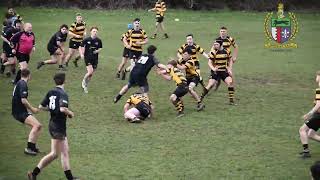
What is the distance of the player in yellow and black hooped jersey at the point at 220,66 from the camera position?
61.2ft

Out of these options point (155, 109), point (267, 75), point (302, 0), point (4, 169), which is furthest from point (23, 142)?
point (302, 0)

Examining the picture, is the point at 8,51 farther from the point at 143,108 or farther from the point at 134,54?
the point at 143,108

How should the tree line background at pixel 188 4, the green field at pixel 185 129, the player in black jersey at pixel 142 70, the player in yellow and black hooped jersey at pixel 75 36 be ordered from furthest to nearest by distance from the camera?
the tree line background at pixel 188 4 < the player in yellow and black hooped jersey at pixel 75 36 < the player in black jersey at pixel 142 70 < the green field at pixel 185 129

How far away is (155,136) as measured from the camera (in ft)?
50.6

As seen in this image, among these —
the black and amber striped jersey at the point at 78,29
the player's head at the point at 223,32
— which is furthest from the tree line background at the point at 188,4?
the player's head at the point at 223,32

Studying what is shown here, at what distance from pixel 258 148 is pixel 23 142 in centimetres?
545

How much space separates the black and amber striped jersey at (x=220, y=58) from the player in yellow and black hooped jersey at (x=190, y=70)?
0.60m

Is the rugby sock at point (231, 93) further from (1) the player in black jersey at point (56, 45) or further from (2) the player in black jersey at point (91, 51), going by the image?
(1) the player in black jersey at point (56, 45)

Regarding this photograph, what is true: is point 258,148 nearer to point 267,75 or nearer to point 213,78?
point 213,78

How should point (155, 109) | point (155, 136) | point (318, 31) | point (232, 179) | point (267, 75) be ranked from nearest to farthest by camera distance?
point (232, 179), point (155, 136), point (155, 109), point (267, 75), point (318, 31)

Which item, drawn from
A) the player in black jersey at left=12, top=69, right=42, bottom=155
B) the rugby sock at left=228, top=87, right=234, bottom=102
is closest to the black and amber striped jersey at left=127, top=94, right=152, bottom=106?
the rugby sock at left=228, top=87, right=234, bottom=102

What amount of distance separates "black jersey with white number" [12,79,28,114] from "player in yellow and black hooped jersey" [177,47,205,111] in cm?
581

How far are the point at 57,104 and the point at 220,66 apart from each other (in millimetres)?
7819

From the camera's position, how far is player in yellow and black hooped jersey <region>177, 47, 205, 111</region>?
59.6 feet
